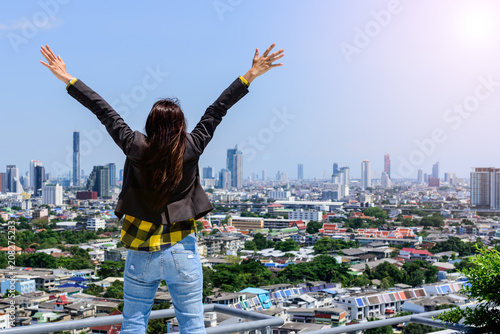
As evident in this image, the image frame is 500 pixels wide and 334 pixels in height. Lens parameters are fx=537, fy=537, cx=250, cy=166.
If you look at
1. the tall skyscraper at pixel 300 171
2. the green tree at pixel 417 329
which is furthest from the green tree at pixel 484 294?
the tall skyscraper at pixel 300 171

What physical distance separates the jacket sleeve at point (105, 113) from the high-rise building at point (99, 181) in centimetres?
3647

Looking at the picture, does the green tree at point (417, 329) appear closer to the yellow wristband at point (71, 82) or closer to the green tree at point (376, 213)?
the yellow wristband at point (71, 82)

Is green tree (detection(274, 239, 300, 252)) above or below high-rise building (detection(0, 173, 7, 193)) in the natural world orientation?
below

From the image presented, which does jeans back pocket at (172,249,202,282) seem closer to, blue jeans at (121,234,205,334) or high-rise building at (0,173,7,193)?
blue jeans at (121,234,205,334)

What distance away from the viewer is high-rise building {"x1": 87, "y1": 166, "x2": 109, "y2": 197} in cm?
3597

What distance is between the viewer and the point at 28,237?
1492 cm

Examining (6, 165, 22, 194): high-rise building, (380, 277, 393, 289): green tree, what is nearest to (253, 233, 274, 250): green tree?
(380, 277, 393, 289): green tree

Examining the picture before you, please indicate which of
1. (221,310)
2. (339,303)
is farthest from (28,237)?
(221,310)

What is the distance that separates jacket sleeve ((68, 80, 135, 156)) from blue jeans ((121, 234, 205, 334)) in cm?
12

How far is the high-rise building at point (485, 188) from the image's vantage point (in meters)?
25.2

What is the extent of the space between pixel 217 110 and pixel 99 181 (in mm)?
36747

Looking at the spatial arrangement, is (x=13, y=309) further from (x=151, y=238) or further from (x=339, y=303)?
(x=151, y=238)

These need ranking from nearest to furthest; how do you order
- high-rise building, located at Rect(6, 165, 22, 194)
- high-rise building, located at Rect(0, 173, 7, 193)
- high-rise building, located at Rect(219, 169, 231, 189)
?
1. high-rise building, located at Rect(6, 165, 22, 194)
2. high-rise building, located at Rect(0, 173, 7, 193)
3. high-rise building, located at Rect(219, 169, 231, 189)

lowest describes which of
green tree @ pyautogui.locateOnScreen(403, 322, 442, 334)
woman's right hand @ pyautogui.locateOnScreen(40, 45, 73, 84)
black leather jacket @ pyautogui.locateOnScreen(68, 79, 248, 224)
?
green tree @ pyautogui.locateOnScreen(403, 322, 442, 334)
